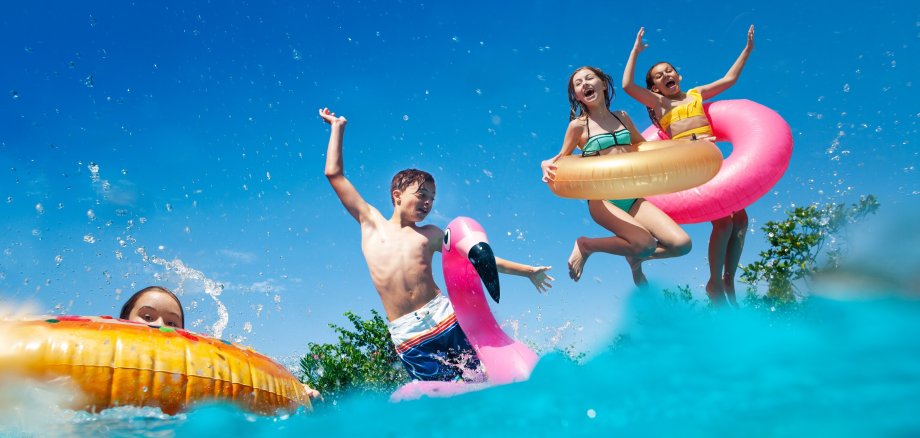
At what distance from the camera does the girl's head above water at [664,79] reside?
605 cm

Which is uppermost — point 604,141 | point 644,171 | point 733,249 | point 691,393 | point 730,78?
point 730,78

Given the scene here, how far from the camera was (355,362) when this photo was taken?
17.3m

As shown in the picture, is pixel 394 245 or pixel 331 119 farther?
pixel 331 119

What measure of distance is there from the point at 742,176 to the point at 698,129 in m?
0.70

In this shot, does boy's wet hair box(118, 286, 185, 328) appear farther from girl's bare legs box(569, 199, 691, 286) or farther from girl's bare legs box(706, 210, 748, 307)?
girl's bare legs box(706, 210, 748, 307)

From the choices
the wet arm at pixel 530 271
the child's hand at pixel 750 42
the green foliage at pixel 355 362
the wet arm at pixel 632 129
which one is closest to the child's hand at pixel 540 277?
the wet arm at pixel 530 271

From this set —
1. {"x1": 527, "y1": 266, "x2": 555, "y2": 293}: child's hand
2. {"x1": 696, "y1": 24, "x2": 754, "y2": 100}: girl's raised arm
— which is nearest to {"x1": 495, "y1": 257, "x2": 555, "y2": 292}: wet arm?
{"x1": 527, "y1": 266, "x2": 555, "y2": 293}: child's hand

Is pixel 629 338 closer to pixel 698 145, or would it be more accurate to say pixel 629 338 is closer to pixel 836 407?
pixel 836 407

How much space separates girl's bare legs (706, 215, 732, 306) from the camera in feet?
19.3

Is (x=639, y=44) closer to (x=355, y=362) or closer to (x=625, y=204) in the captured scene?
(x=625, y=204)

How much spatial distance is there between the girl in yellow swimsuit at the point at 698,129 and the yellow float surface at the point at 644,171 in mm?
958

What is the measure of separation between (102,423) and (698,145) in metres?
4.40

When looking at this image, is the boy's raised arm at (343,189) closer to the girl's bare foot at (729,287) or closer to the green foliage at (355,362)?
the girl's bare foot at (729,287)

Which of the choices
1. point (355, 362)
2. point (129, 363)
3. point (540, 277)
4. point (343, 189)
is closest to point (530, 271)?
point (540, 277)
